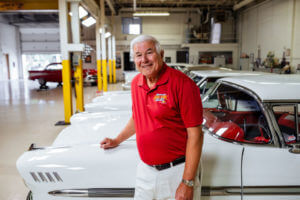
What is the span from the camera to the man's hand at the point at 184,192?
1504 millimetres

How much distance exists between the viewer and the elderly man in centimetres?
148

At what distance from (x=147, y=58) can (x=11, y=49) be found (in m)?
26.4

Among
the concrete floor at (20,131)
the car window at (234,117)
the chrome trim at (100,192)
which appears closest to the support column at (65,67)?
the concrete floor at (20,131)

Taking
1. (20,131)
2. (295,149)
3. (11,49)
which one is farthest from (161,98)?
(11,49)

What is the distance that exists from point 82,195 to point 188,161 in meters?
A: 0.96

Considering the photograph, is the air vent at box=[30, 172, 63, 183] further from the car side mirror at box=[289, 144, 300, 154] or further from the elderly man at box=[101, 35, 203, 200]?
the car side mirror at box=[289, 144, 300, 154]

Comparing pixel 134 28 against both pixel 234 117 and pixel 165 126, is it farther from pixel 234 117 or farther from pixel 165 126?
pixel 165 126

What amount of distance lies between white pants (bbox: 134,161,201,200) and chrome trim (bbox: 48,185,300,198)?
33cm

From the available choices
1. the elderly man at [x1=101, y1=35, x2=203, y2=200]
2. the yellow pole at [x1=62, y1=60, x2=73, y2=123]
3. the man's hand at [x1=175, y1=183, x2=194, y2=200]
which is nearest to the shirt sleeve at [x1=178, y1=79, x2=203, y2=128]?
the elderly man at [x1=101, y1=35, x2=203, y2=200]

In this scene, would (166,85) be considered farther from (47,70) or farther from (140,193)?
(47,70)

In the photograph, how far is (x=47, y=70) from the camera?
15.2m

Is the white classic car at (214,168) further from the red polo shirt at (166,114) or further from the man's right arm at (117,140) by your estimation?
the red polo shirt at (166,114)

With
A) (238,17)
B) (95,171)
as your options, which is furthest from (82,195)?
(238,17)

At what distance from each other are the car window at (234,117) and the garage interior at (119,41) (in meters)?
3.68
